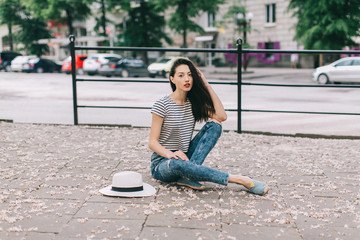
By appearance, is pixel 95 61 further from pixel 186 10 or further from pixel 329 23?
pixel 329 23

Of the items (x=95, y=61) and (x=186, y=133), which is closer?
(x=186, y=133)

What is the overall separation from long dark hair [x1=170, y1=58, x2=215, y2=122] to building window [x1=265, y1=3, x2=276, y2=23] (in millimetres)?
39906

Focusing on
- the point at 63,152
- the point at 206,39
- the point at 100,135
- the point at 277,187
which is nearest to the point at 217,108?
the point at 277,187

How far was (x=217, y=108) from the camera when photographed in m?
4.66

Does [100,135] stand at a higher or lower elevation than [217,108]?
lower

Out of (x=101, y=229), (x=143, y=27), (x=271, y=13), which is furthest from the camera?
(x=271, y=13)

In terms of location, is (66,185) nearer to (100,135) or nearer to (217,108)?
(217,108)

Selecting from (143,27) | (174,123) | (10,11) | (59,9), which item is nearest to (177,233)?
(174,123)

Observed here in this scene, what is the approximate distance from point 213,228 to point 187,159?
0.97m

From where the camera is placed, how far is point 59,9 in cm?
4216

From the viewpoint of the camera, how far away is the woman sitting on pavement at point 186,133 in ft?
14.1

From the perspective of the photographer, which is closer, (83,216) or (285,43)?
(83,216)

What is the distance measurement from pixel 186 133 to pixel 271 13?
4014 cm

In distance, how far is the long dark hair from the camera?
14.9 ft
